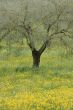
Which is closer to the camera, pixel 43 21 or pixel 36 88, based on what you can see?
pixel 36 88

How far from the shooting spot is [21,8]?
38219 mm

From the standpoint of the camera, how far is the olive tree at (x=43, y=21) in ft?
125

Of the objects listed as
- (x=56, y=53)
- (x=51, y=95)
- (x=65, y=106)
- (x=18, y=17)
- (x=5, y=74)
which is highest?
(x=65, y=106)

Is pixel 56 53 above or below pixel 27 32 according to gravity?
below

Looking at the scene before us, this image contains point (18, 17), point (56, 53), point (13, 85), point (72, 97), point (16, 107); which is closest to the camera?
point (16, 107)

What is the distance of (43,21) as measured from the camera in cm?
3834

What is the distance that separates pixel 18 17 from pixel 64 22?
4424mm

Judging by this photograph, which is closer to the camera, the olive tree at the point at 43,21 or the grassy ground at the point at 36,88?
the grassy ground at the point at 36,88

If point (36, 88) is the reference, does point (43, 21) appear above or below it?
below

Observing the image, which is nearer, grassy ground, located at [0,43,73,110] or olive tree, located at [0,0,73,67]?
grassy ground, located at [0,43,73,110]

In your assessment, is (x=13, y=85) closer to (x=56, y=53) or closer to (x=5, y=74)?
(x=5, y=74)

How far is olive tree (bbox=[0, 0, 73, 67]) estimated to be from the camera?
37969 millimetres

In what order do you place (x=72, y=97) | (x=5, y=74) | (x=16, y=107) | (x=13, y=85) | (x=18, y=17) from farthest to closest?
1. (x=18, y=17)
2. (x=5, y=74)
3. (x=13, y=85)
4. (x=72, y=97)
5. (x=16, y=107)

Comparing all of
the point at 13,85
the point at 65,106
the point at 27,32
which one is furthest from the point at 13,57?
the point at 65,106
